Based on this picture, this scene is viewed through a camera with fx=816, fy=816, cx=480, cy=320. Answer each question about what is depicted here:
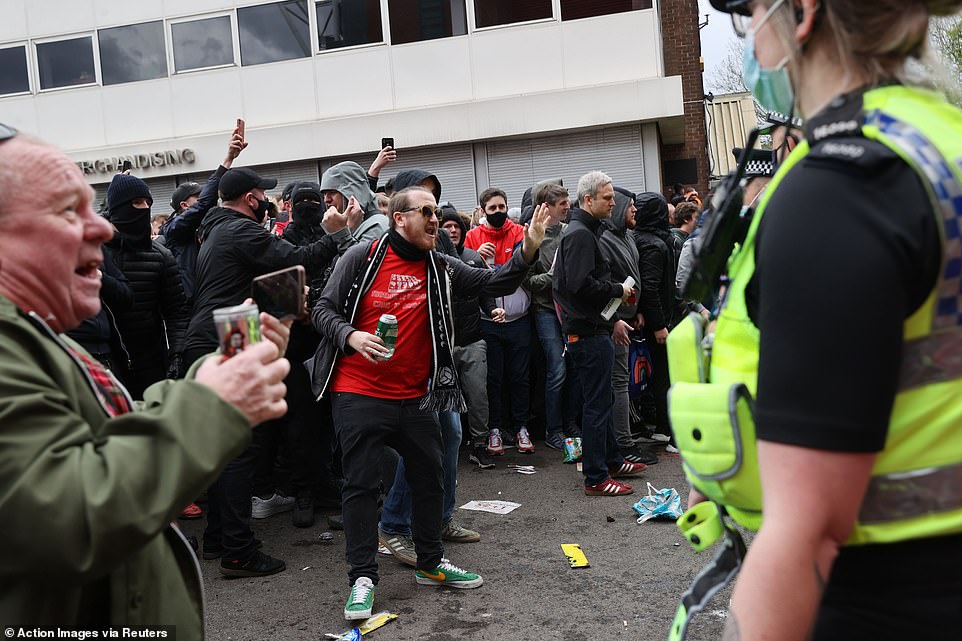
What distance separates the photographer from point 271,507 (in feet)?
20.8

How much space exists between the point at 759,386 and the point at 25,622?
4.30 feet

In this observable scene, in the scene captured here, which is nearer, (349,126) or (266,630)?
(266,630)

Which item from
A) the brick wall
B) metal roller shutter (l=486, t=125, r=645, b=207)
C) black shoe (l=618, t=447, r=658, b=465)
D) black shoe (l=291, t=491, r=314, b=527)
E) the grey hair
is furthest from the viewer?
the brick wall

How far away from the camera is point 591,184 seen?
6.25m

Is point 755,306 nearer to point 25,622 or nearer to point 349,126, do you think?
point 25,622

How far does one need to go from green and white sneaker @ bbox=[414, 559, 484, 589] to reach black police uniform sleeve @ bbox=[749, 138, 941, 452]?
3.78 meters

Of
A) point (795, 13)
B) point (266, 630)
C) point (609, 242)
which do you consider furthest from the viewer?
point (609, 242)

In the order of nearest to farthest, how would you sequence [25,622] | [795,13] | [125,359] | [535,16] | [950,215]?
[950,215]
[795,13]
[25,622]
[125,359]
[535,16]

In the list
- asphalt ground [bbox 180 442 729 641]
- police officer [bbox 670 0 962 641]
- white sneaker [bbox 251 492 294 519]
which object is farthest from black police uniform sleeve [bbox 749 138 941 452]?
white sneaker [bbox 251 492 294 519]

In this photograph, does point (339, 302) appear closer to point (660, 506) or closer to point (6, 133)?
point (660, 506)

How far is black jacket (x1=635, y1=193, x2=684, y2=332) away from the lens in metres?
7.50

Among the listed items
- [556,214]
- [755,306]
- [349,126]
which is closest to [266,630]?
[755,306]

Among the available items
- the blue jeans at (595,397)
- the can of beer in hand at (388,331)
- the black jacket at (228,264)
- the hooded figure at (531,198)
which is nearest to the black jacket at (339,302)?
the can of beer in hand at (388,331)

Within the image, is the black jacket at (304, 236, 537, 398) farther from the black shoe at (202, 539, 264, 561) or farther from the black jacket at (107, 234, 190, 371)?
the black shoe at (202, 539, 264, 561)
